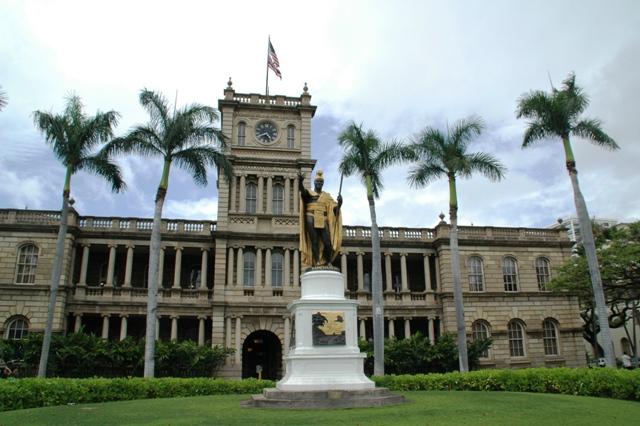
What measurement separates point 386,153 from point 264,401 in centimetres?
1616

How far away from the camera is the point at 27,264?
98.5 ft

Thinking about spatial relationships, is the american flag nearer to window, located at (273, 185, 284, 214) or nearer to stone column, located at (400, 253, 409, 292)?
window, located at (273, 185, 284, 214)

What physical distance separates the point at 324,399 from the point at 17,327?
80.8 ft

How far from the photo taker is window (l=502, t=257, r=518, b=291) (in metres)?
34.6

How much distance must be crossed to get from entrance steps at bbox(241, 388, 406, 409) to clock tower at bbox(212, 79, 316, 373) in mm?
19208

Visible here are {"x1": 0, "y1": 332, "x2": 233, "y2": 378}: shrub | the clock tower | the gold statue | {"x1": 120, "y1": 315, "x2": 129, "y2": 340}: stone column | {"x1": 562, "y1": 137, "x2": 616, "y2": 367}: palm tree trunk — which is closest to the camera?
the gold statue

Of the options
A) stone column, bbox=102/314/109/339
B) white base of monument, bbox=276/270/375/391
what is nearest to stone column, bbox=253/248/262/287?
stone column, bbox=102/314/109/339

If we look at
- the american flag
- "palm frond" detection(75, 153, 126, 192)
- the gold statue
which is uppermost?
the american flag

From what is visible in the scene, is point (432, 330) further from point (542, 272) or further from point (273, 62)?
point (273, 62)

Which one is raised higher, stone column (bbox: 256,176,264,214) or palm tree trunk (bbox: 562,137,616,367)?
stone column (bbox: 256,176,264,214)

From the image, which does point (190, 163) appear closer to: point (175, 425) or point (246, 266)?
point (246, 266)

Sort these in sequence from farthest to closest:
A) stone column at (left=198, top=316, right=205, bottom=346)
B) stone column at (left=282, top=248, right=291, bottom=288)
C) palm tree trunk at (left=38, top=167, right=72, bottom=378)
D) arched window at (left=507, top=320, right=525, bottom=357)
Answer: arched window at (left=507, top=320, right=525, bottom=357), stone column at (left=282, top=248, right=291, bottom=288), stone column at (left=198, top=316, right=205, bottom=346), palm tree trunk at (left=38, top=167, right=72, bottom=378)

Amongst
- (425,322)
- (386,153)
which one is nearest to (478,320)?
(425,322)

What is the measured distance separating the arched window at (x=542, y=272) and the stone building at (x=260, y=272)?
0.07 metres
